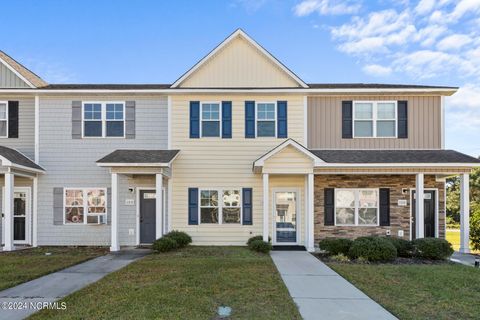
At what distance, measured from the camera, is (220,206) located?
46.8 feet

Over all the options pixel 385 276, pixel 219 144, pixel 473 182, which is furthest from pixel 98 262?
pixel 473 182

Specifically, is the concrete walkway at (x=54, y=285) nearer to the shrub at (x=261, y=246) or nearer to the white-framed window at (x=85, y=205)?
the white-framed window at (x=85, y=205)

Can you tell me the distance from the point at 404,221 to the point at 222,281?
30.8 feet

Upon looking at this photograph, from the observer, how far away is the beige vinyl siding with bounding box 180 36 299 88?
47.4 feet

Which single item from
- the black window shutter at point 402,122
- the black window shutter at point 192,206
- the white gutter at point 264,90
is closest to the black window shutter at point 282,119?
the white gutter at point 264,90

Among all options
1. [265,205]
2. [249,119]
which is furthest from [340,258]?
[249,119]

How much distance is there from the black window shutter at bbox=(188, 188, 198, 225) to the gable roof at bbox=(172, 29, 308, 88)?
4329mm

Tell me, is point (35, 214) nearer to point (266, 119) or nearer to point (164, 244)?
point (164, 244)

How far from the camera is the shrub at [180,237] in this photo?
1309 centimetres

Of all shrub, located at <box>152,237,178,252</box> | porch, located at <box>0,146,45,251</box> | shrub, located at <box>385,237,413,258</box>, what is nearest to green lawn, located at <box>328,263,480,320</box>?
shrub, located at <box>385,237,413,258</box>

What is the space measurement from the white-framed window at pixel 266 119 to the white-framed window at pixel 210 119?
156cm

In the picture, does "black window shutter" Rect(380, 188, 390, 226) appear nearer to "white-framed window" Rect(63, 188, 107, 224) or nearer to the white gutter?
the white gutter

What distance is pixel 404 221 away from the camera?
14.3 metres

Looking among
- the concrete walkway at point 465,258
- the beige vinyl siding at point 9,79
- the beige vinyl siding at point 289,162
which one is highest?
the beige vinyl siding at point 9,79
